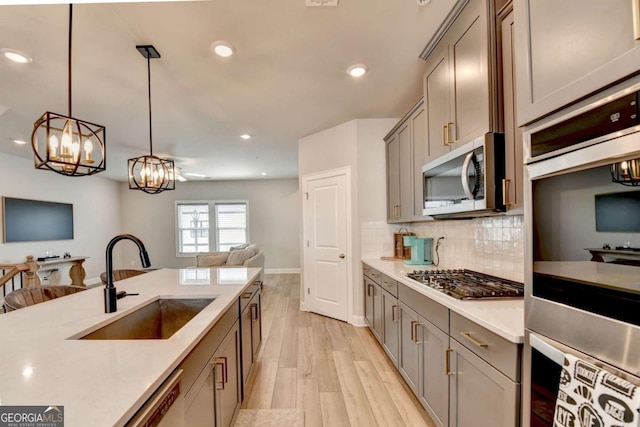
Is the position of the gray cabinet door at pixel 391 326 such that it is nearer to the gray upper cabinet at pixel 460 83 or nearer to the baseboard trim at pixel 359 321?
the baseboard trim at pixel 359 321

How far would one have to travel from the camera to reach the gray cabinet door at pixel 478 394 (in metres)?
1.09

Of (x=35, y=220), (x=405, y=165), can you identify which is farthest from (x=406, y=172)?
(x=35, y=220)

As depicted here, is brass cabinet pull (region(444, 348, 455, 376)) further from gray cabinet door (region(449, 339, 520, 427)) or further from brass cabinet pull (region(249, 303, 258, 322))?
brass cabinet pull (region(249, 303, 258, 322))

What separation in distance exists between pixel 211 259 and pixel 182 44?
4.14 metres

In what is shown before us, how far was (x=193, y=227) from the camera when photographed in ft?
27.0

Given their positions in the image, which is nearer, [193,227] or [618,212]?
[618,212]

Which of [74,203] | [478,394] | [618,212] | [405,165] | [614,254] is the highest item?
[405,165]

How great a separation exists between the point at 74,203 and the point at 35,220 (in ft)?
3.65

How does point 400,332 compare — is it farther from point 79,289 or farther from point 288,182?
point 288,182

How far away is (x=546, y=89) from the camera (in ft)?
2.88

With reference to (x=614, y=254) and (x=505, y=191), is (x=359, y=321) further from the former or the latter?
(x=614, y=254)

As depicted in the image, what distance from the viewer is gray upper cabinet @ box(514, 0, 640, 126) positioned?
0.67m

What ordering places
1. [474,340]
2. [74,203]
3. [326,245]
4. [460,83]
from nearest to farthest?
[474,340]
[460,83]
[326,245]
[74,203]

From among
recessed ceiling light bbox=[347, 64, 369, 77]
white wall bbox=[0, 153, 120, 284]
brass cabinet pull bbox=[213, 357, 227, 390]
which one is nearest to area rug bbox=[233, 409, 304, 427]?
brass cabinet pull bbox=[213, 357, 227, 390]
